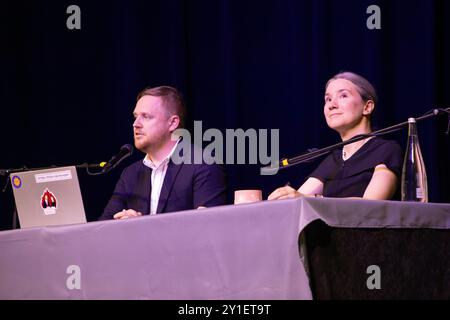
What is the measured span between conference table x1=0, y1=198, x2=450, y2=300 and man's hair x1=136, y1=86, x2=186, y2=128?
1.54 m

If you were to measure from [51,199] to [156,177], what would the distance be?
2.71 ft

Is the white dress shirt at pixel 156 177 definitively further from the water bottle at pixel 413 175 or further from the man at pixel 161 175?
the water bottle at pixel 413 175

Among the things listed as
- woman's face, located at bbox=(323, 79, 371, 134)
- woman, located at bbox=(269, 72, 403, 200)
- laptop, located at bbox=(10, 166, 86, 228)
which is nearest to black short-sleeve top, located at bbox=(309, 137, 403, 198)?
woman, located at bbox=(269, 72, 403, 200)

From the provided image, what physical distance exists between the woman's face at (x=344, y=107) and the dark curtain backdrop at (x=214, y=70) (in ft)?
2.35

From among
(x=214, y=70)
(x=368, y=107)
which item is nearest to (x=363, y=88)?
(x=368, y=107)

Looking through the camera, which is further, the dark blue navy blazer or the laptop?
the dark blue navy blazer

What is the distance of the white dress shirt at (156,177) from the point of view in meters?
3.22

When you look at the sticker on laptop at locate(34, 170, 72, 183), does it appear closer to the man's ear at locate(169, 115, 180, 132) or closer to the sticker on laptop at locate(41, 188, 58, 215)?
the sticker on laptop at locate(41, 188, 58, 215)

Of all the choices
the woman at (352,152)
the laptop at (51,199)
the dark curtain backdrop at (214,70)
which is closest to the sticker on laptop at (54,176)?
the laptop at (51,199)

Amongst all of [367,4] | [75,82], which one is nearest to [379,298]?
[367,4]

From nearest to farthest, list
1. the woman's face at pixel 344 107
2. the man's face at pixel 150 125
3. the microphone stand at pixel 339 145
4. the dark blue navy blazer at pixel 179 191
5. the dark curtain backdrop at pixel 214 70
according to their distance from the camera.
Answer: the microphone stand at pixel 339 145, the woman's face at pixel 344 107, the dark blue navy blazer at pixel 179 191, the man's face at pixel 150 125, the dark curtain backdrop at pixel 214 70

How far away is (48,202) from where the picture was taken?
8.34ft

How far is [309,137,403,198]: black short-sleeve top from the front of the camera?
2.70m
